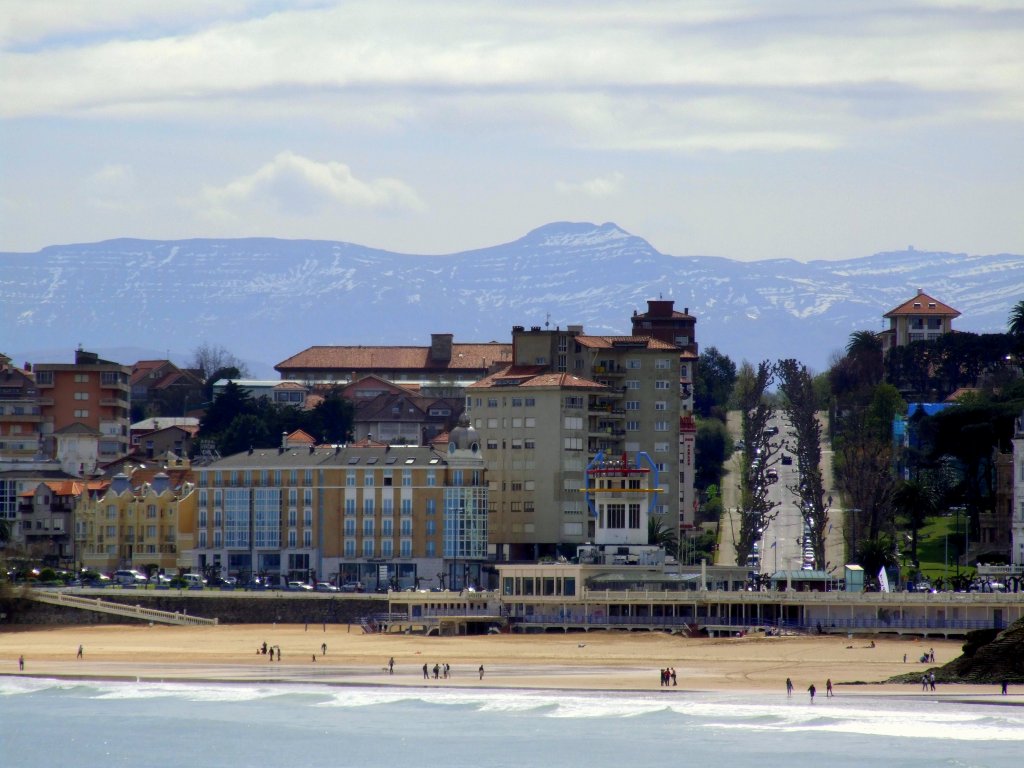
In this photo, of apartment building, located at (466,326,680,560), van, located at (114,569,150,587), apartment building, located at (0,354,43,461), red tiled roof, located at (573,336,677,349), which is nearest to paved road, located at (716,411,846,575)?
apartment building, located at (466,326,680,560)

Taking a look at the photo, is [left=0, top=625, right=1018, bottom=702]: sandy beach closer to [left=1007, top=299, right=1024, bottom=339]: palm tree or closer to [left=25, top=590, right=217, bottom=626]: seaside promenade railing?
[left=25, top=590, right=217, bottom=626]: seaside promenade railing

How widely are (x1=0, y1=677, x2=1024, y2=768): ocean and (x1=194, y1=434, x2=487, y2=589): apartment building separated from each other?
1760 inches

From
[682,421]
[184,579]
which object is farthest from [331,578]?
[682,421]

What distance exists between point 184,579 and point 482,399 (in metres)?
26.2

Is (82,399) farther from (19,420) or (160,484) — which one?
(160,484)

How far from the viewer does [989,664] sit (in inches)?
3634

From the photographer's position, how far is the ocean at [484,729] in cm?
7681

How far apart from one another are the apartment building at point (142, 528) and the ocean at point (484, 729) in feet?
181

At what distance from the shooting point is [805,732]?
8062 cm

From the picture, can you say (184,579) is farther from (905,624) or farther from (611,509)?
(905,624)

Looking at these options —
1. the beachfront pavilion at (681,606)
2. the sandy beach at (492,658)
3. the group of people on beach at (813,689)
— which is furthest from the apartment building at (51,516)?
the group of people on beach at (813,689)

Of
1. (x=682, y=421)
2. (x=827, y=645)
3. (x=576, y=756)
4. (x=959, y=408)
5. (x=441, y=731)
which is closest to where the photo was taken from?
(x=576, y=756)

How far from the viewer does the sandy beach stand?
97.0 metres

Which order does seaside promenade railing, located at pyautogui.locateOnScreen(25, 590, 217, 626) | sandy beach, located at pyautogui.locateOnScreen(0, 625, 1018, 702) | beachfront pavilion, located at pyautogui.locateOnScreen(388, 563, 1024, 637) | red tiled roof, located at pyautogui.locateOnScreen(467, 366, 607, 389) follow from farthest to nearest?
red tiled roof, located at pyautogui.locateOnScreen(467, 366, 607, 389), seaside promenade railing, located at pyautogui.locateOnScreen(25, 590, 217, 626), beachfront pavilion, located at pyautogui.locateOnScreen(388, 563, 1024, 637), sandy beach, located at pyautogui.locateOnScreen(0, 625, 1018, 702)
